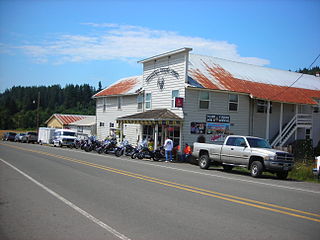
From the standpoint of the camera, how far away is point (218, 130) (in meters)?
27.4

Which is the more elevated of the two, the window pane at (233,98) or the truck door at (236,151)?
the window pane at (233,98)

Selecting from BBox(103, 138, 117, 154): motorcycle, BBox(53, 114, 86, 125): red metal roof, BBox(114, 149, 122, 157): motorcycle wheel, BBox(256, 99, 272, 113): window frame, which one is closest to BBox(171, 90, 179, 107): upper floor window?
BBox(114, 149, 122, 157): motorcycle wheel

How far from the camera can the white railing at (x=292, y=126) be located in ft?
95.7

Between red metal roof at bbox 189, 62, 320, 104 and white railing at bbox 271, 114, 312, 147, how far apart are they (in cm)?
153

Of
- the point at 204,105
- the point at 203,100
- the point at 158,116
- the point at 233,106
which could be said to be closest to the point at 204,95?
the point at 203,100

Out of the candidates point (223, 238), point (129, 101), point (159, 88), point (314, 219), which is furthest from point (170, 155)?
point (223, 238)

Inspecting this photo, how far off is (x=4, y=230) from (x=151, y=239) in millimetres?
2694

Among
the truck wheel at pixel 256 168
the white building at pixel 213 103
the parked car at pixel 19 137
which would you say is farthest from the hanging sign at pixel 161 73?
the parked car at pixel 19 137

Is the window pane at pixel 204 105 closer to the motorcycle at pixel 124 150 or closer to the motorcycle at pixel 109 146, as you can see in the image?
the motorcycle at pixel 124 150

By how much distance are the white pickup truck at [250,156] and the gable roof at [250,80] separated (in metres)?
8.62

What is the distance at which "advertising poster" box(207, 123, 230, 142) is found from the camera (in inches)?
1067

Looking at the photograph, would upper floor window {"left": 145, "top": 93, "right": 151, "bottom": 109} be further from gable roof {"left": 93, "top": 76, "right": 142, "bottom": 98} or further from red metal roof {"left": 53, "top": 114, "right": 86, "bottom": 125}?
red metal roof {"left": 53, "top": 114, "right": 86, "bottom": 125}

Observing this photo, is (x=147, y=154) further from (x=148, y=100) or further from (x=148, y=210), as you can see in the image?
(x=148, y=210)

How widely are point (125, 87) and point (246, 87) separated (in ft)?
46.0
